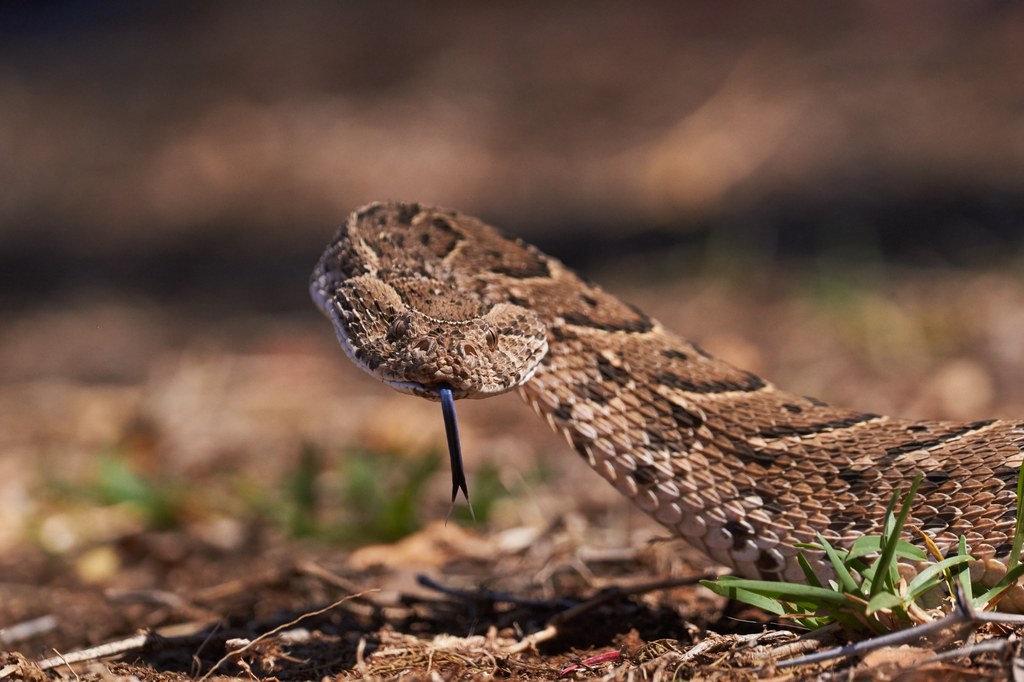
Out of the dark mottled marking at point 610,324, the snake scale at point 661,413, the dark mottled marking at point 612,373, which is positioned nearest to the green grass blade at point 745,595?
the snake scale at point 661,413

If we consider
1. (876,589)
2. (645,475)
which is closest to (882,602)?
(876,589)

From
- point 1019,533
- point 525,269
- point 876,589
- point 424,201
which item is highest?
point 424,201

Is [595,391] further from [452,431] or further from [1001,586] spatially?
[1001,586]

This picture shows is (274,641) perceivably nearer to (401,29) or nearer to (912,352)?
(912,352)

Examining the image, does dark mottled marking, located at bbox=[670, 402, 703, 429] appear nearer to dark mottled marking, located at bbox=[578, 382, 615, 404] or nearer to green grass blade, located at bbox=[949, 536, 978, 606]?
dark mottled marking, located at bbox=[578, 382, 615, 404]

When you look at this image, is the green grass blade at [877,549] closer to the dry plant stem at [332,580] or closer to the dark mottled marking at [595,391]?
the dark mottled marking at [595,391]

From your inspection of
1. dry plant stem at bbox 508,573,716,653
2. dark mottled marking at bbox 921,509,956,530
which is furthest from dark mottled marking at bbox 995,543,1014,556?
dry plant stem at bbox 508,573,716,653
